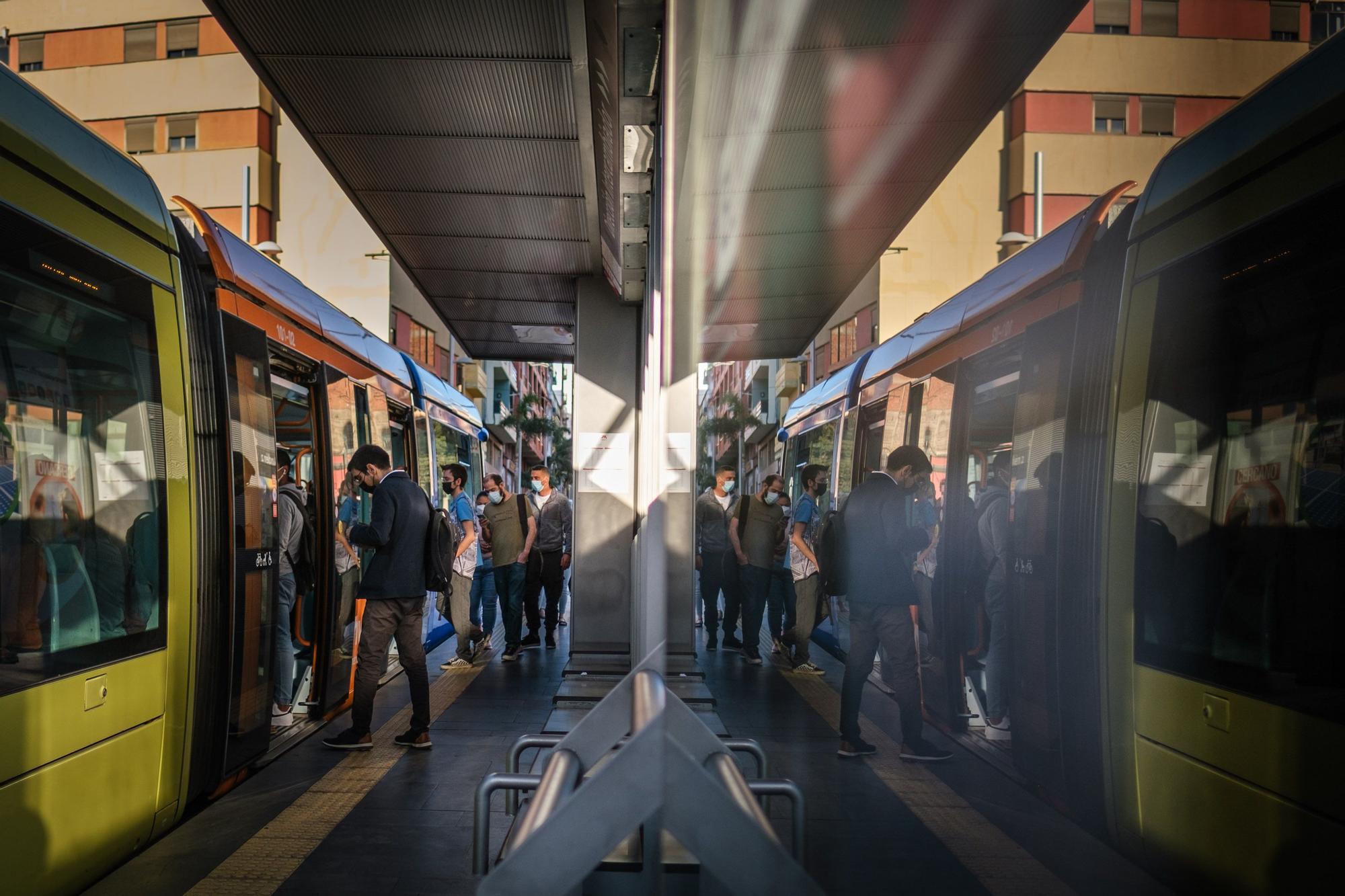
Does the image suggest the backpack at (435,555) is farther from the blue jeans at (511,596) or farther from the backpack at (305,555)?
the blue jeans at (511,596)

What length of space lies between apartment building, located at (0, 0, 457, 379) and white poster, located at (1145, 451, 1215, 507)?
2031 centimetres

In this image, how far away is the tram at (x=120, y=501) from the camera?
9.73 ft

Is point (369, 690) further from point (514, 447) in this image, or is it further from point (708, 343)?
point (514, 447)

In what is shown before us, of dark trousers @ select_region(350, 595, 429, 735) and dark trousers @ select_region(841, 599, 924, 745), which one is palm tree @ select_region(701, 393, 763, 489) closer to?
dark trousers @ select_region(841, 599, 924, 745)

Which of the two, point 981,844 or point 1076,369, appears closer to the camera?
point 1076,369

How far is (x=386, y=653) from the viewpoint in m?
5.86

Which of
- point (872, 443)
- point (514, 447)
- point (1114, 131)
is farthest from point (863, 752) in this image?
point (514, 447)

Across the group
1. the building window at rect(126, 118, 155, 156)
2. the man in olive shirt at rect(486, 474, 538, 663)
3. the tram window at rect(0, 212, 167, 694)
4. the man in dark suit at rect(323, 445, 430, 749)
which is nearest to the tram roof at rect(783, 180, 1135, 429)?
the tram window at rect(0, 212, 167, 694)

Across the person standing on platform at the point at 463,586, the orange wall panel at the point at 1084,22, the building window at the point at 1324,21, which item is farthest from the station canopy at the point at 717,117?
the person standing on platform at the point at 463,586

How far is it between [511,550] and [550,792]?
806 centimetres

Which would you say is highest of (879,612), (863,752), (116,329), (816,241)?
(816,241)

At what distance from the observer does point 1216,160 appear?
282cm

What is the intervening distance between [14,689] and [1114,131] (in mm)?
3837

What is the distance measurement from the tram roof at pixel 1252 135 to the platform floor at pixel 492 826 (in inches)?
90.9
